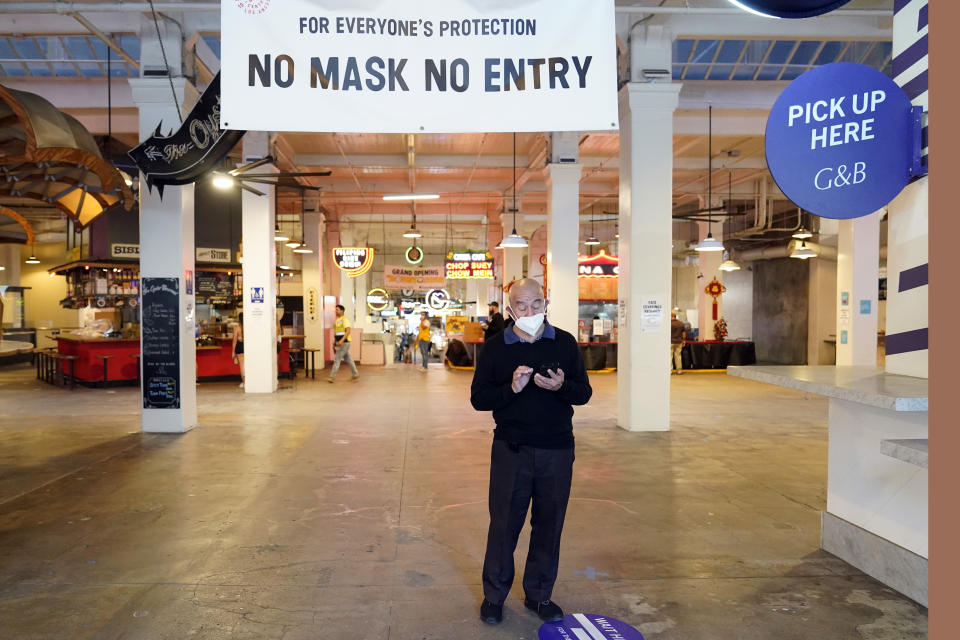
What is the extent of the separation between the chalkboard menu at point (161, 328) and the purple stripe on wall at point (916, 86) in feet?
25.6

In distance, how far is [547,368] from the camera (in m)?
3.20

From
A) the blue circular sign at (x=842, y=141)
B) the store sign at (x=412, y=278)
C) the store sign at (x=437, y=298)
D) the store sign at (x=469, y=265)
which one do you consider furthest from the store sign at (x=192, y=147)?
the store sign at (x=437, y=298)

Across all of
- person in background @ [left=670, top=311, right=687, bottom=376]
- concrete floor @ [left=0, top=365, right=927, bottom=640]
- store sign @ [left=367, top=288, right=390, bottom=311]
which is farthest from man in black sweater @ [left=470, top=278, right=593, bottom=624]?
store sign @ [left=367, top=288, right=390, bottom=311]

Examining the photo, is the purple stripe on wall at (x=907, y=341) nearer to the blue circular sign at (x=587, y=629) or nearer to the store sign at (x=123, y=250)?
the blue circular sign at (x=587, y=629)

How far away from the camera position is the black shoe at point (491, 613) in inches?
131

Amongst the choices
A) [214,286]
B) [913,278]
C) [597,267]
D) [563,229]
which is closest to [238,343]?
[214,286]

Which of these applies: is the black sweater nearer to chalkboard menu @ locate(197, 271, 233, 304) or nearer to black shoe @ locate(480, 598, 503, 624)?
black shoe @ locate(480, 598, 503, 624)

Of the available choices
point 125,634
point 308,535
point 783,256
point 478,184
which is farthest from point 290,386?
point 783,256

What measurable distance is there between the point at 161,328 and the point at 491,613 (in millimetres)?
6545

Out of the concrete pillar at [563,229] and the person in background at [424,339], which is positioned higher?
the concrete pillar at [563,229]

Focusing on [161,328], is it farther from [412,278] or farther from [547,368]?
[412,278]

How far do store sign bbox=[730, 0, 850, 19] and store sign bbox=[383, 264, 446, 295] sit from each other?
2007cm

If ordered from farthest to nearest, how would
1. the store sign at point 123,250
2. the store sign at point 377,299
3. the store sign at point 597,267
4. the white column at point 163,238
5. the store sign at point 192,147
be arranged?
the store sign at point 377,299 → the store sign at point 597,267 → the store sign at point 123,250 → the white column at point 163,238 → the store sign at point 192,147

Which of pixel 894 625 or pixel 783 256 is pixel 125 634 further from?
pixel 783 256
